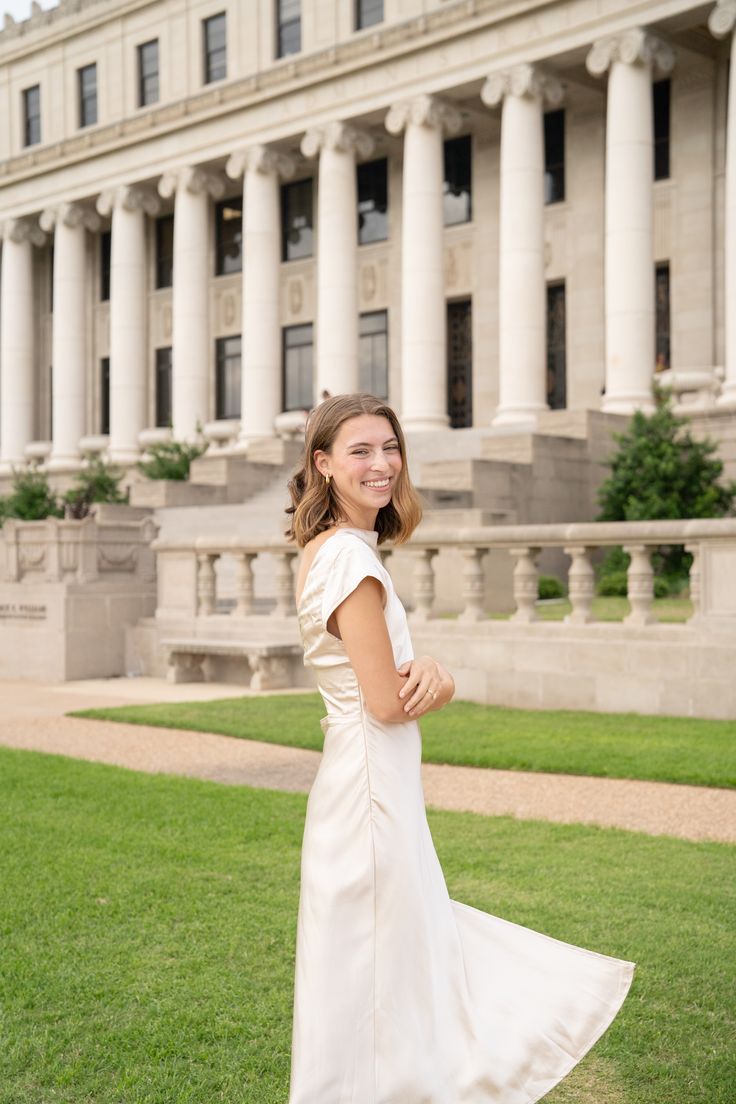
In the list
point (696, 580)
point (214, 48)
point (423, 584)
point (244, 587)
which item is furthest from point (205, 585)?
point (214, 48)

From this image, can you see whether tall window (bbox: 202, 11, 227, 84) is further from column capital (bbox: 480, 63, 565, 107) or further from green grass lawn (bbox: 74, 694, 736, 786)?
green grass lawn (bbox: 74, 694, 736, 786)

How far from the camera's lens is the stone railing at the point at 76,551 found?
17.6 m

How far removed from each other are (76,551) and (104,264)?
29696 mm

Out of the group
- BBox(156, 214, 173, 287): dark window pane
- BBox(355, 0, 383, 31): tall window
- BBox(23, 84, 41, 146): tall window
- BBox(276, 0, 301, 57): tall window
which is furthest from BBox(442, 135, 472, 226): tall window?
BBox(23, 84, 41, 146): tall window

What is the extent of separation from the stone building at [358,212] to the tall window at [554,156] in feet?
0.25

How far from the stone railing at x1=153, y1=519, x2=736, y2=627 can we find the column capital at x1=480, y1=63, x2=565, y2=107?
56.7 feet

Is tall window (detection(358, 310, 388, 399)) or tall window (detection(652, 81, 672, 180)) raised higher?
tall window (detection(652, 81, 672, 180))

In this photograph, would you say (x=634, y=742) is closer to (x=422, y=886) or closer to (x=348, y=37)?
(x=422, y=886)

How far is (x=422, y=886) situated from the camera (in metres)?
3.29

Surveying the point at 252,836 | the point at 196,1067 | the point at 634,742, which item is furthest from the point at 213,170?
the point at 196,1067

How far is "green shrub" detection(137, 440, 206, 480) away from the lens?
30219mm

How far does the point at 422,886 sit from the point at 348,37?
1351 inches

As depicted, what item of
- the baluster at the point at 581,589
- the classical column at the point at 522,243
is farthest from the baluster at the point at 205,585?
the classical column at the point at 522,243

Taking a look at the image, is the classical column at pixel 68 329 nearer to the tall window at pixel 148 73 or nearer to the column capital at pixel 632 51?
the tall window at pixel 148 73
